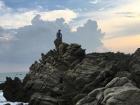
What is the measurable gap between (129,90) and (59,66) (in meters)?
56.8

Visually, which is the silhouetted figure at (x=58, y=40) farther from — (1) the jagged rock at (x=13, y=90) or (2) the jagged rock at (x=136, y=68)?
(2) the jagged rock at (x=136, y=68)

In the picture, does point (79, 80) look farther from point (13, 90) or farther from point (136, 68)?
point (13, 90)

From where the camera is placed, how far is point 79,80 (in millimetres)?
78562

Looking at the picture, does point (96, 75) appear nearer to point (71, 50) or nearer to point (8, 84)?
point (71, 50)

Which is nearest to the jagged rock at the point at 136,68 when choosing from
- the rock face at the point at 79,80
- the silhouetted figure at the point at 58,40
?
the rock face at the point at 79,80

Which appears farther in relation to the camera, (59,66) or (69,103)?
(59,66)

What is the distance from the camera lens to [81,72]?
81312mm

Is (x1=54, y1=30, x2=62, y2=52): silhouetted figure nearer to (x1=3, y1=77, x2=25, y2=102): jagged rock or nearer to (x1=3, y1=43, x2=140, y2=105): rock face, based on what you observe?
(x1=3, y1=43, x2=140, y2=105): rock face

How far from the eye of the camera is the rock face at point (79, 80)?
42.3m

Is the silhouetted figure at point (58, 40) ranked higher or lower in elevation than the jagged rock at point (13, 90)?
higher

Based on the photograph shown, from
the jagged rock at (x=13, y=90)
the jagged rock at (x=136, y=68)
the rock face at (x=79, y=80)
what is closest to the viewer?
the rock face at (x=79, y=80)

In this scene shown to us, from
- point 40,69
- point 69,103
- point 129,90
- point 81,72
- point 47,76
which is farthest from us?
point 40,69

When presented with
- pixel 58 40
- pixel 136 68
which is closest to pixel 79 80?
pixel 136 68

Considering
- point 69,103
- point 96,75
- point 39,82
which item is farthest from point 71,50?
point 69,103
